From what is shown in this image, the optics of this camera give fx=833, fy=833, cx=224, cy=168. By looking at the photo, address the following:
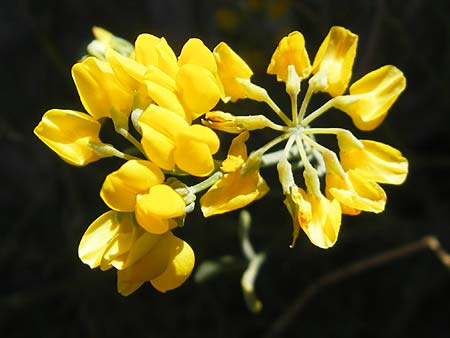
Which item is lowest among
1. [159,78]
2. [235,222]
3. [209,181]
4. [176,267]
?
[235,222]

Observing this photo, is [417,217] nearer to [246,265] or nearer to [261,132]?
[261,132]

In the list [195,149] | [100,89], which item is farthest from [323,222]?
[100,89]

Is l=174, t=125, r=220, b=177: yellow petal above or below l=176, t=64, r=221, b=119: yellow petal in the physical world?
below

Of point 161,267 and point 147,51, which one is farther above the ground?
point 147,51

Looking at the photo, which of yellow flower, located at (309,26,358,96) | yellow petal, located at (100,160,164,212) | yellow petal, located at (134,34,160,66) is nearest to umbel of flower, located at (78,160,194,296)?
yellow petal, located at (100,160,164,212)

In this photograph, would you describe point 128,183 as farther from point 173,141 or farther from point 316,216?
point 316,216

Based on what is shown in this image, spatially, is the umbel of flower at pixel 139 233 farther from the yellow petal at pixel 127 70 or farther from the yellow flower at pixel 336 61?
the yellow flower at pixel 336 61

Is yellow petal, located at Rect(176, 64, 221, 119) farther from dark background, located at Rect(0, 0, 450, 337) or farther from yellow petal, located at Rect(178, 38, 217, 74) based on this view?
dark background, located at Rect(0, 0, 450, 337)
